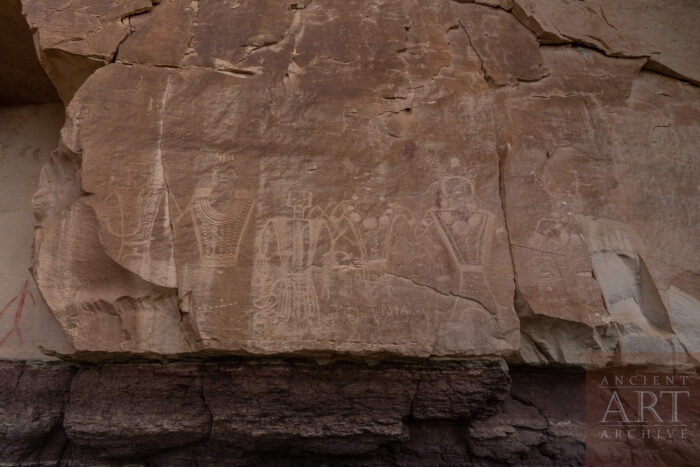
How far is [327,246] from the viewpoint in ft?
9.68

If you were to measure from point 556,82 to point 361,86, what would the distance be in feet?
4.62

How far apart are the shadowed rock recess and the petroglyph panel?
42 mm

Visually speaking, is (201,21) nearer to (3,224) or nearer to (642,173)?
(3,224)

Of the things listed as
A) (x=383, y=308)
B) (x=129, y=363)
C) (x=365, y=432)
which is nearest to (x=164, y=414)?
(x=129, y=363)

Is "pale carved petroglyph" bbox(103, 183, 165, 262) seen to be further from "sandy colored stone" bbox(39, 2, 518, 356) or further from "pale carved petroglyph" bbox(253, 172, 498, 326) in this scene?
"pale carved petroglyph" bbox(253, 172, 498, 326)

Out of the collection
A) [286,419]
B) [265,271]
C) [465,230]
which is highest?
[465,230]

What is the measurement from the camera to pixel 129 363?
2.98 metres

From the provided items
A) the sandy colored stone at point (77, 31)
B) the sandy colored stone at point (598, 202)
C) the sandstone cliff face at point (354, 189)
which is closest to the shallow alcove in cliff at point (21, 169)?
the sandy colored stone at point (77, 31)

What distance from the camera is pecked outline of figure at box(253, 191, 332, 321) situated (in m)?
2.82

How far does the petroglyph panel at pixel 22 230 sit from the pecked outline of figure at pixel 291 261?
1.24 metres

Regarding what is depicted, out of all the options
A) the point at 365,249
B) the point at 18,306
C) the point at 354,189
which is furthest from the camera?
the point at 18,306

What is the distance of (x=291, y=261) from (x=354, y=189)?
57 centimetres

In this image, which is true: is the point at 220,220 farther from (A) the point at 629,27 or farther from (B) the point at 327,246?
(A) the point at 629,27

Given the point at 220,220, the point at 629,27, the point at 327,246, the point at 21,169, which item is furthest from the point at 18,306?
the point at 629,27
